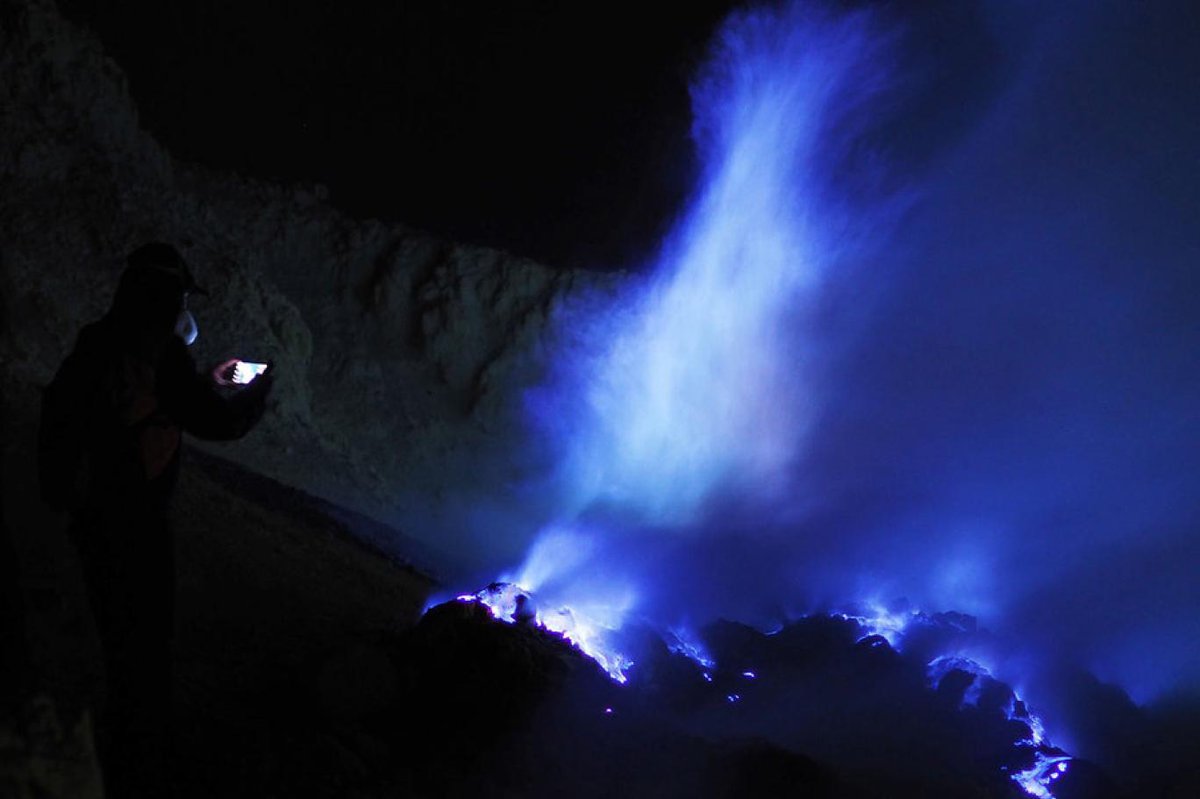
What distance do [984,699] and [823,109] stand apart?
13.7 m

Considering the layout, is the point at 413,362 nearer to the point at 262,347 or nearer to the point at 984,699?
the point at 262,347

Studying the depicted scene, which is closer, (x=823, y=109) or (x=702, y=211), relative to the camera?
(x=702, y=211)

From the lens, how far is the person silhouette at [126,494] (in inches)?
118

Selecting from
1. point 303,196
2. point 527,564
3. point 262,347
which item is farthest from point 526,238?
point 527,564

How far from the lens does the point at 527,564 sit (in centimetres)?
1427

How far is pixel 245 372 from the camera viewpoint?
12.6 ft

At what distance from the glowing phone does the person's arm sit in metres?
0.22

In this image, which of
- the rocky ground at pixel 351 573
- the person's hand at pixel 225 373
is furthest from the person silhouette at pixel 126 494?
the person's hand at pixel 225 373

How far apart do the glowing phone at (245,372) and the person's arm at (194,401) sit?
219 millimetres

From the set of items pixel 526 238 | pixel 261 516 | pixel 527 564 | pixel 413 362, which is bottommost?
pixel 261 516

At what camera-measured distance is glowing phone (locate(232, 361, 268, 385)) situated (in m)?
3.81

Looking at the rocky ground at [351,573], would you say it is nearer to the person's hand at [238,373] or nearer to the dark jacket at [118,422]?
the dark jacket at [118,422]

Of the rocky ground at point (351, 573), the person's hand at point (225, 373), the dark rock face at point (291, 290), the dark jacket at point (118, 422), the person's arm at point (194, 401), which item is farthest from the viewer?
the dark rock face at point (291, 290)

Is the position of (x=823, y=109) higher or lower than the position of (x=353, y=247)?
higher
